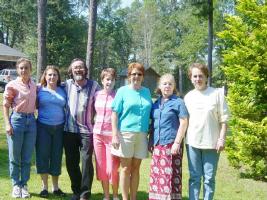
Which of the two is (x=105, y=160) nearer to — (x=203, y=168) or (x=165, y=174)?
(x=165, y=174)

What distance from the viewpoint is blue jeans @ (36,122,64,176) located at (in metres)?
6.41

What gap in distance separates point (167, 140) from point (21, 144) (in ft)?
7.19

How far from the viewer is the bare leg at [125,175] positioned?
19.1 ft

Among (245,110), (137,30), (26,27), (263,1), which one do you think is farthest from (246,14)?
(137,30)

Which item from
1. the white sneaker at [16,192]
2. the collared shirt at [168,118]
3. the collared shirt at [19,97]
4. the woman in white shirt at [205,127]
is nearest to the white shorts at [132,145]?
the collared shirt at [168,118]

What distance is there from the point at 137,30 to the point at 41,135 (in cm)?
6229

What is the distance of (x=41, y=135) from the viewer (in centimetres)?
645

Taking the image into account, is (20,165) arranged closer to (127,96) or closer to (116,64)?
(127,96)

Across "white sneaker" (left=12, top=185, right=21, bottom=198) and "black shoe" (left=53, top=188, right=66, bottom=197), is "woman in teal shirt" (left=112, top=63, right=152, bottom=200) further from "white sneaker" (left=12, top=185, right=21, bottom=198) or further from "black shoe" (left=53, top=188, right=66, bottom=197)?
"white sneaker" (left=12, top=185, right=21, bottom=198)

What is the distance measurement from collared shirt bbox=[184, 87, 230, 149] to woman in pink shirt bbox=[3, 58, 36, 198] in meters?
2.35

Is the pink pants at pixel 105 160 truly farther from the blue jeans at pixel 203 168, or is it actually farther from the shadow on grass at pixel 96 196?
the blue jeans at pixel 203 168

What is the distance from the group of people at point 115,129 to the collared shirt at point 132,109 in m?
0.01

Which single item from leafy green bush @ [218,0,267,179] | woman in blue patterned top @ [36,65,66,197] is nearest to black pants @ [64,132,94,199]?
woman in blue patterned top @ [36,65,66,197]

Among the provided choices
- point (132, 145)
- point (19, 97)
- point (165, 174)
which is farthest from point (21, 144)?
point (165, 174)
